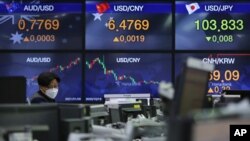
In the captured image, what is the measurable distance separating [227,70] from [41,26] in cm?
311

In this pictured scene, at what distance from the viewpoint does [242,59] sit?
925 centimetres

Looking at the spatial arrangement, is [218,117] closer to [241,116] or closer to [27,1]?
[241,116]

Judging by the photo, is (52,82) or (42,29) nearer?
(52,82)

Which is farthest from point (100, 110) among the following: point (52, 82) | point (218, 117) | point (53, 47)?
point (53, 47)

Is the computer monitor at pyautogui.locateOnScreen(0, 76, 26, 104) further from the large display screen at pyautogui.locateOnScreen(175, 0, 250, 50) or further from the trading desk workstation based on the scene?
the large display screen at pyautogui.locateOnScreen(175, 0, 250, 50)

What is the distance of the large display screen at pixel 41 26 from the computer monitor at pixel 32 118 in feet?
19.6

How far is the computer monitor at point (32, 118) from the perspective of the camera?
120 inches

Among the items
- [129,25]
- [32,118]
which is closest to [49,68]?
[129,25]

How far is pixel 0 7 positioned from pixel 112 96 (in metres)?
2.33

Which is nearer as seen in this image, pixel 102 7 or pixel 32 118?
pixel 32 118

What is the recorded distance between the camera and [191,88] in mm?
2246

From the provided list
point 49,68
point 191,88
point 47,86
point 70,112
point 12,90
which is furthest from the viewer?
point 49,68

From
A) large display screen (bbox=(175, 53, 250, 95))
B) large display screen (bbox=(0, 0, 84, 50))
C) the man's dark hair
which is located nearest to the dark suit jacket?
the man's dark hair

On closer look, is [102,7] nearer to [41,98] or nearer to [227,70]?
[227,70]
